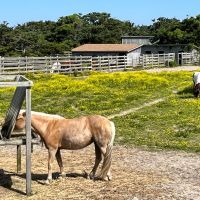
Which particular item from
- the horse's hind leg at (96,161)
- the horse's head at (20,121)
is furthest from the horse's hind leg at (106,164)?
the horse's head at (20,121)

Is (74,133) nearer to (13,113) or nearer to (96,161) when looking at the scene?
(96,161)

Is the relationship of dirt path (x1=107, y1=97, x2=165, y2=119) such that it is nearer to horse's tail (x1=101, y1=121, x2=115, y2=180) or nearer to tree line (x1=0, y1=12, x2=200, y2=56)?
horse's tail (x1=101, y1=121, x2=115, y2=180)

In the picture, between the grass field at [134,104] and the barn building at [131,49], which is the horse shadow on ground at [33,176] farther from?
the barn building at [131,49]

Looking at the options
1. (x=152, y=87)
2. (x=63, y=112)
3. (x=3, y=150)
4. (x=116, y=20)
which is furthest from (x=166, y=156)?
(x=116, y=20)

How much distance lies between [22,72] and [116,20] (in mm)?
89500

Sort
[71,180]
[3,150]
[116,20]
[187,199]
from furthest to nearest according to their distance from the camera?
[116,20], [3,150], [71,180], [187,199]

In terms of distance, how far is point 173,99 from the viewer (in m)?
24.1

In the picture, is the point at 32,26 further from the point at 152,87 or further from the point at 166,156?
the point at 166,156

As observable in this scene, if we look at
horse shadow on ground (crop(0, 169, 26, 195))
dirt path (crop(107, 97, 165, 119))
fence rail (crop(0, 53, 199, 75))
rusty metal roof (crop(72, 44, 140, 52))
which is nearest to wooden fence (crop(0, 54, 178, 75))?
fence rail (crop(0, 53, 199, 75))

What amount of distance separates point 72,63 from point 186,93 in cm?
2048

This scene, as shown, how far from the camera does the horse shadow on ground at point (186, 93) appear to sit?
25.0m

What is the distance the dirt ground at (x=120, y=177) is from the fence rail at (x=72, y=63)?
23.6 metres

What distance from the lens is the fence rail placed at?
40.1 m

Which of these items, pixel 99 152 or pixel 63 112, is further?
pixel 63 112
